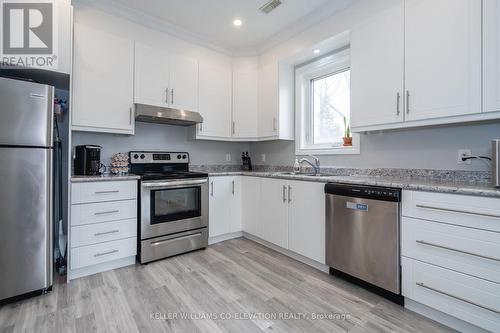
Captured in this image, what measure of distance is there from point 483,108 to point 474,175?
1.71 feet

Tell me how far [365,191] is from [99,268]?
2410 millimetres

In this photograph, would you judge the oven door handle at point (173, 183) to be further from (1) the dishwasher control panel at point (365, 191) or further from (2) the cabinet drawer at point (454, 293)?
(2) the cabinet drawer at point (454, 293)

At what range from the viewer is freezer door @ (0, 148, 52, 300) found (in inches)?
64.6

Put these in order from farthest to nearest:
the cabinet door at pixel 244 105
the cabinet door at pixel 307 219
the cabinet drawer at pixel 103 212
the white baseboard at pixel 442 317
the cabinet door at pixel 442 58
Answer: the cabinet door at pixel 244 105, the cabinet door at pixel 307 219, the cabinet drawer at pixel 103 212, the cabinet door at pixel 442 58, the white baseboard at pixel 442 317

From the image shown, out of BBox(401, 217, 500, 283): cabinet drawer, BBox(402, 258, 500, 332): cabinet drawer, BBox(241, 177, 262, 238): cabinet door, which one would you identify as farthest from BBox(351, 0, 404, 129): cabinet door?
BBox(241, 177, 262, 238): cabinet door

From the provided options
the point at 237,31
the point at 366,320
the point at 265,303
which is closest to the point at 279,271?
the point at 265,303

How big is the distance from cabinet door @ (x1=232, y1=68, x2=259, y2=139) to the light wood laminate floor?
187 centimetres

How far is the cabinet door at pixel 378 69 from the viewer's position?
1941 mm

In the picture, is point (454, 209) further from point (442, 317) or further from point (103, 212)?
point (103, 212)

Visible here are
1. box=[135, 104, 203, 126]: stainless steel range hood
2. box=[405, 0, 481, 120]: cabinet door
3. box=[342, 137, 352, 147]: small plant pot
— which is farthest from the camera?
box=[342, 137, 352, 147]: small plant pot

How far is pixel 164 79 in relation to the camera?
2766 mm

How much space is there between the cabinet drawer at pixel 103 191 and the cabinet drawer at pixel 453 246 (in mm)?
2316

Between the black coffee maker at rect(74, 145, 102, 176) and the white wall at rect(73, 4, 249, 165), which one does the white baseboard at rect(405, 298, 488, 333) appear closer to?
the white wall at rect(73, 4, 249, 165)

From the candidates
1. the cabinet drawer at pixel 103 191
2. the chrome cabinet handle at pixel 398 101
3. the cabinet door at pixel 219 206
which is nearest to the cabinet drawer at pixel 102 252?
the cabinet drawer at pixel 103 191
